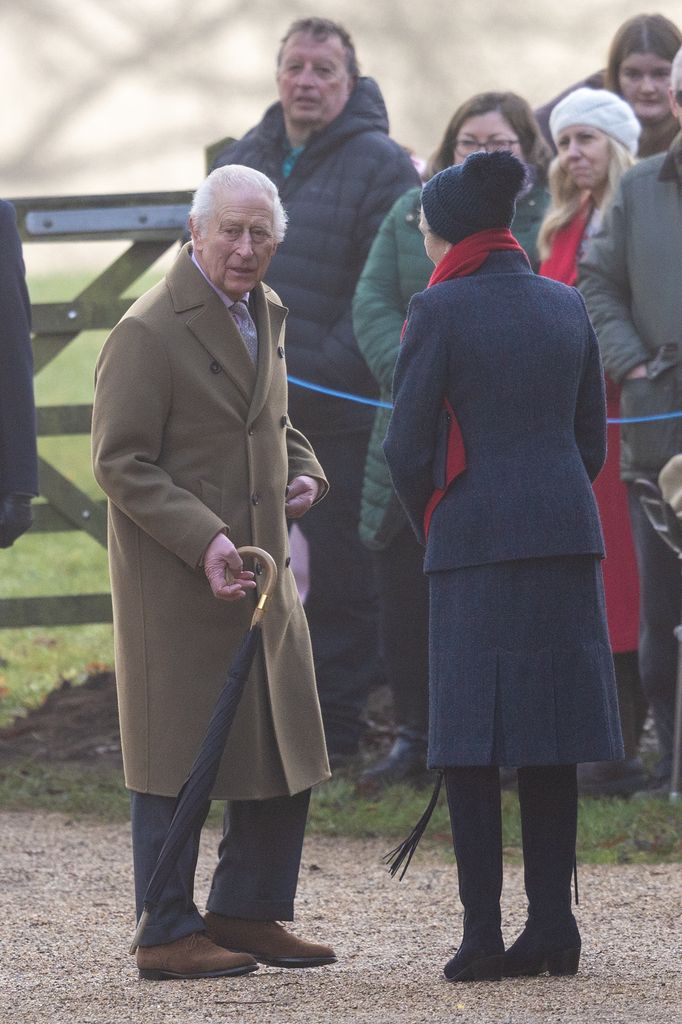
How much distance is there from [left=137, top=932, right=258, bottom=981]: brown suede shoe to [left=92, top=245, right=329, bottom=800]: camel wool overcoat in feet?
1.07

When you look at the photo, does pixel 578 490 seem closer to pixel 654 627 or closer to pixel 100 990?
pixel 100 990

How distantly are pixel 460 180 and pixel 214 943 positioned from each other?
1745 mm

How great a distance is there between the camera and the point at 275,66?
6.51 meters

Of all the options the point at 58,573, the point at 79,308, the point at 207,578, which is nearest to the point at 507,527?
the point at 207,578

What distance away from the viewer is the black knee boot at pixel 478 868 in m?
3.75

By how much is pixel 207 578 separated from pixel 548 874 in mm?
954

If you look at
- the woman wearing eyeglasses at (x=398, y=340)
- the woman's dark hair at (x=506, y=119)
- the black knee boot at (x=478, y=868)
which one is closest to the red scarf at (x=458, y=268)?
the black knee boot at (x=478, y=868)

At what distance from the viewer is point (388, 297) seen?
6082mm

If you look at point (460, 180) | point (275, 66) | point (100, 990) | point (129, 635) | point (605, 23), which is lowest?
point (100, 990)

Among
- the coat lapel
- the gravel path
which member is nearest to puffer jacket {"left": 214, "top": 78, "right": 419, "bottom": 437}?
the gravel path

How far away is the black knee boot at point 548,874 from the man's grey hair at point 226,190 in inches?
52.1

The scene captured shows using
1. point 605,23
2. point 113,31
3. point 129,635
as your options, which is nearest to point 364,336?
point 129,635

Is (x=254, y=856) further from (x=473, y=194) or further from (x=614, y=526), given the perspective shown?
(x=614, y=526)

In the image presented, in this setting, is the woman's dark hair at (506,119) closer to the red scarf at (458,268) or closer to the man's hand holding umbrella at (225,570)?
the red scarf at (458,268)
